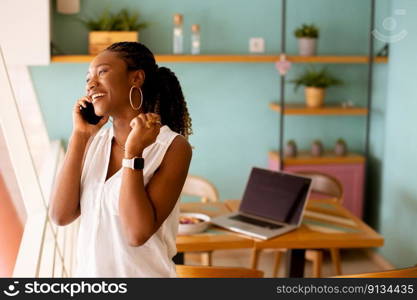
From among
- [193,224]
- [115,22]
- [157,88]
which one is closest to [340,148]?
[115,22]

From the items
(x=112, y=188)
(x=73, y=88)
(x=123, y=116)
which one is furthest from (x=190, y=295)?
(x=73, y=88)

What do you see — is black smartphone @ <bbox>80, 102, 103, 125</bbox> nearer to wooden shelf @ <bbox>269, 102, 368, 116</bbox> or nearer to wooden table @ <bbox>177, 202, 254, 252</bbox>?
wooden table @ <bbox>177, 202, 254, 252</bbox>

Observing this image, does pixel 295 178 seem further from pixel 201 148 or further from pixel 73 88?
pixel 73 88

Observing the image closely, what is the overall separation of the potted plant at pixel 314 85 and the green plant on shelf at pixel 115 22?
93cm

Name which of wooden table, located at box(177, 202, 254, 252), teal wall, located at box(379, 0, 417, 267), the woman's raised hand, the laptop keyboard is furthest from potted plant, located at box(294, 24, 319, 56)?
the woman's raised hand

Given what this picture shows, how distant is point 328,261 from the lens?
3.73 m

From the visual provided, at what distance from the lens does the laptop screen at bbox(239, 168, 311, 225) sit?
2555 mm

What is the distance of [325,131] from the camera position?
3.92 metres

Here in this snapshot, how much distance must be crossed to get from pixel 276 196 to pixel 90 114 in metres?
1.35

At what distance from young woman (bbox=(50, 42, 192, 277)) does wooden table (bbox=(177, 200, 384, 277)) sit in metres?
1.01

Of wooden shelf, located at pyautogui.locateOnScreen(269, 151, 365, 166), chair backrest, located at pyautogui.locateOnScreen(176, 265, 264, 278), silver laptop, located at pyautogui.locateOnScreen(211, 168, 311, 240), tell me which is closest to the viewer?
chair backrest, located at pyautogui.locateOnScreen(176, 265, 264, 278)

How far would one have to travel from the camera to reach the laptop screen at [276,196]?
8.38 feet

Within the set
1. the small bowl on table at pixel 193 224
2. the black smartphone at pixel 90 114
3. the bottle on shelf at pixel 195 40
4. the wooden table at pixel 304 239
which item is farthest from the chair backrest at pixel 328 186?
the black smartphone at pixel 90 114

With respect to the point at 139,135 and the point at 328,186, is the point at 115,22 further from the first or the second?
the point at 139,135
